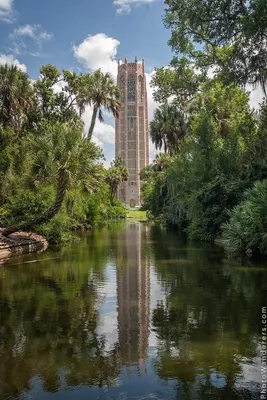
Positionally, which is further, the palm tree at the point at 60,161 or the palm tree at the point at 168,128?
the palm tree at the point at 168,128

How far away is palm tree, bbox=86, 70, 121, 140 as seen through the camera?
38.1 meters

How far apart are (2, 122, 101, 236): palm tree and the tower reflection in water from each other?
5.57 m

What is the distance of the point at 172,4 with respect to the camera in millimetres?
16781

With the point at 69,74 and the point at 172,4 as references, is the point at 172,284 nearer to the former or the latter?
the point at 172,4

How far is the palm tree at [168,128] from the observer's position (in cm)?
4206

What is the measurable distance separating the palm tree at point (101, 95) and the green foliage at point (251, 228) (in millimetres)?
21555

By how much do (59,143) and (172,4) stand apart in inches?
324

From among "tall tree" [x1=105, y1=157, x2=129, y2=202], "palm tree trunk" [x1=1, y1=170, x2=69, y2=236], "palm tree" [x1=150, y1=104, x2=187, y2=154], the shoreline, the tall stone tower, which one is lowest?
the shoreline

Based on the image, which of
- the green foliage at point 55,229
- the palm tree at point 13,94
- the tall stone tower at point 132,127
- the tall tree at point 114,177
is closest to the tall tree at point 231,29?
the green foliage at point 55,229

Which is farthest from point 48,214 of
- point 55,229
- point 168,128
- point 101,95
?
point 168,128

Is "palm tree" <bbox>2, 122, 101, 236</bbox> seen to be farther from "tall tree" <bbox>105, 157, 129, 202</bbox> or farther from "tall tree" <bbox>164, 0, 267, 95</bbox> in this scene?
"tall tree" <bbox>105, 157, 129, 202</bbox>

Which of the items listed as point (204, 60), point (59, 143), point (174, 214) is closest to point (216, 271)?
point (59, 143)

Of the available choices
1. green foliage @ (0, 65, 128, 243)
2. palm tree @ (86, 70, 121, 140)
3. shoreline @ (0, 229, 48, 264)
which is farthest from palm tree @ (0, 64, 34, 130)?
shoreline @ (0, 229, 48, 264)

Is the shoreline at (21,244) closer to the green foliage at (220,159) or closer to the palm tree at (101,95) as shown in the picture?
the green foliage at (220,159)
